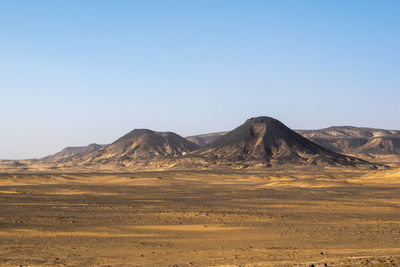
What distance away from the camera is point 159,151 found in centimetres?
13338

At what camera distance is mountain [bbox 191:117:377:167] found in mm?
93000

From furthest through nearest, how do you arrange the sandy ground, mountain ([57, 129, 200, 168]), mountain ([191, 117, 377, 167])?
mountain ([57, 129, 200, 168]), mountain ([191, 117, 377, 167]), the sandy ground

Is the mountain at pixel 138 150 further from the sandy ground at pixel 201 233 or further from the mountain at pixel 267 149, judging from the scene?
the sandy ground at pixel 201 233

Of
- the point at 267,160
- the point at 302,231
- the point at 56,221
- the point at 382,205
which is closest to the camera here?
the point at 302,231

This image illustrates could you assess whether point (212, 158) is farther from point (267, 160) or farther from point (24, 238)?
point (24, 238)

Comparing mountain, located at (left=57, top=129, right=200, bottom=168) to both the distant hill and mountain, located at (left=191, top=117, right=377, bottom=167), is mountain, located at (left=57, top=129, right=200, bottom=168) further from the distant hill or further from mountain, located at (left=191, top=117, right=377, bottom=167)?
mountain, located at (left=191, top=117, right=377, bottom=167)

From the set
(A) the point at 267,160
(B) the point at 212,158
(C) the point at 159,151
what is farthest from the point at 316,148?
(C) the point at 159,151

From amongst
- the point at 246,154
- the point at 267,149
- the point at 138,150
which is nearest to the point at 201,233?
the point at 246,154

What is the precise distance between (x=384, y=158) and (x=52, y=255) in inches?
5404

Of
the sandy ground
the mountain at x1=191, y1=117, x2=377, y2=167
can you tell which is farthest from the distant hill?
the sandy ground

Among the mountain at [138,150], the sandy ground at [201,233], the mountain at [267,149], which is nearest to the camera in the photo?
the sandy ground at [201,233]

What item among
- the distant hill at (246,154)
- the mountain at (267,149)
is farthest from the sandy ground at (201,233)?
the distant hill at (246,154)

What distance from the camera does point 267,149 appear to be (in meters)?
100

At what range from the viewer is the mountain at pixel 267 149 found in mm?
93000
